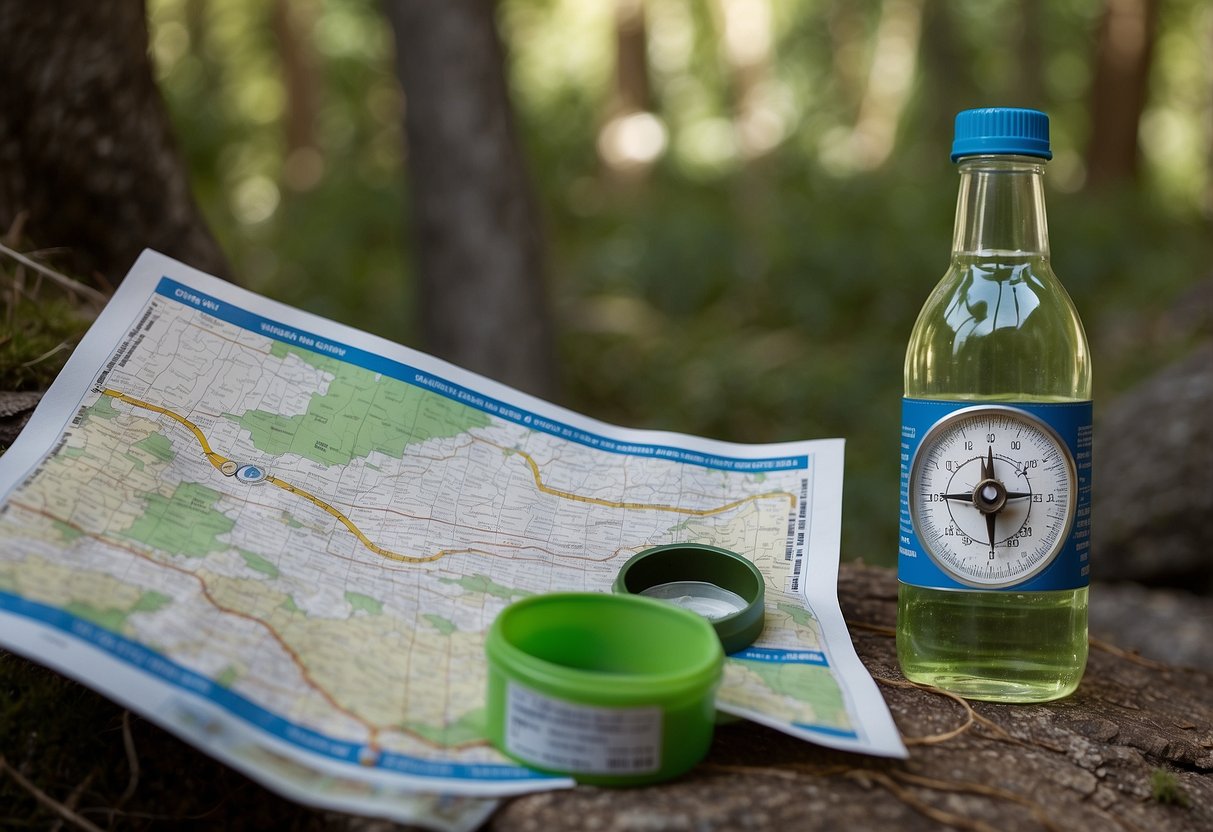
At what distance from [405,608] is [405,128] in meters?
3.06

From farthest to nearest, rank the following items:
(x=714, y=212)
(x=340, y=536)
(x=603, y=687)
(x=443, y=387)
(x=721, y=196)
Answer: (x=721, y=196)
(x=714, y=212)
(x=443, y=387)
(x=340, y=536)
(x=603, y=687)

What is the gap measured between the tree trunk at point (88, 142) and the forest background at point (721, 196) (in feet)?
1.36

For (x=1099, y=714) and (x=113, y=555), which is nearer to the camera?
(x=113, y=555)

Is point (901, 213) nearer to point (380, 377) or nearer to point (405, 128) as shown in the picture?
point (405, 128)

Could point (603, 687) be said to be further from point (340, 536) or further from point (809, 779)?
point (340, 536)

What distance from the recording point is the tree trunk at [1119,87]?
7.80 m

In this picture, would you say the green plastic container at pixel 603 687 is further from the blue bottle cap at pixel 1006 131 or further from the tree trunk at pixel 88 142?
the tree trunk at pixel 88 142

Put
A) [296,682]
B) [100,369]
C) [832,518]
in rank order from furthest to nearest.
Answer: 1. [832,518]
2. [100,369]
3. [296,682]

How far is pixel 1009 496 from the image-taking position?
1177 mm

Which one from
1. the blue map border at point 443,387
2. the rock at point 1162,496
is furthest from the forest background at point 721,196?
the blue map border at point 443,387

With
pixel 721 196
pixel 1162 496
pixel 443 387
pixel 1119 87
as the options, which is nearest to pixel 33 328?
pixel 443 387

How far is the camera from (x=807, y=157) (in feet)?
37.0

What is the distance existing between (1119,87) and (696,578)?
8.54m

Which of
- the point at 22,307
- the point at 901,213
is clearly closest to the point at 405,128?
the point at 22,307
